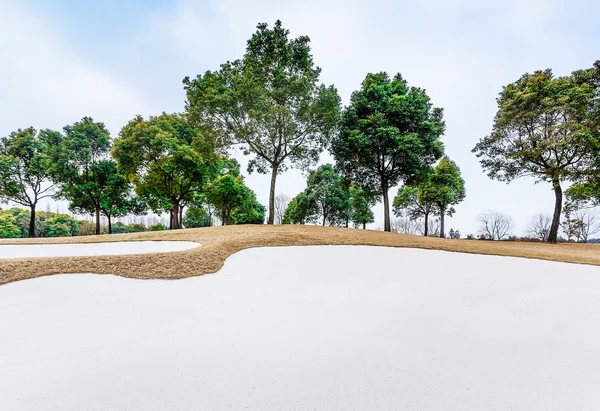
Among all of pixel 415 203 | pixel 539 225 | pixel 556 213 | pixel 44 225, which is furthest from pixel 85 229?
pixel 539 225

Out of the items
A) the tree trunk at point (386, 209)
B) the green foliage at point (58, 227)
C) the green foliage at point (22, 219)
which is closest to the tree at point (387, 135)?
the tree trunk at point (386, 209)

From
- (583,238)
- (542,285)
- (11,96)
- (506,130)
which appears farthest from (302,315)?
(583,238)

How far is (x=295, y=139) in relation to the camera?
49.1 ft

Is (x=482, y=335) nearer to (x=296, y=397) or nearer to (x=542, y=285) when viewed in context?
(x=296, y=397)

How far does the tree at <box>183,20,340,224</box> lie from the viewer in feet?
40.7

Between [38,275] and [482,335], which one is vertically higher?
[38,275]

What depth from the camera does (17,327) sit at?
9.84 ft

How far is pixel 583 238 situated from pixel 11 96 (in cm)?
4475

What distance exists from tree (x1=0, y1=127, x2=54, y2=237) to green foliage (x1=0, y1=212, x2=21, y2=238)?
4634 mm

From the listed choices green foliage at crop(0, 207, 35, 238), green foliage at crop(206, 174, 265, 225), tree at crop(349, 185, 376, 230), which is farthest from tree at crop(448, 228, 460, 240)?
green foliage at crop(0, 207, 35, 238)

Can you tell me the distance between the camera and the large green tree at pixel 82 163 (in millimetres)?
17766

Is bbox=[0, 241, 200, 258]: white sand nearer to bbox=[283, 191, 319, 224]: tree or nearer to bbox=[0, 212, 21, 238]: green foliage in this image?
bbox=[283, 191, 319, 224]: tree

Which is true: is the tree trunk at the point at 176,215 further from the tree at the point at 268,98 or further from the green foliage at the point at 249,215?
the tree at the point at 268,98

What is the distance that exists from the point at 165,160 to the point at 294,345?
1791 cm
